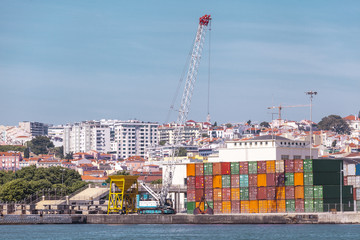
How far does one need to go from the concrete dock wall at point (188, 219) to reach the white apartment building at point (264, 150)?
49.3ft

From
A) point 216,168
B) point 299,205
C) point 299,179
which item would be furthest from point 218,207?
point 299,179

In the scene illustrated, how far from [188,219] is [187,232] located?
36.5 feet

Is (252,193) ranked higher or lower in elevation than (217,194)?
higher

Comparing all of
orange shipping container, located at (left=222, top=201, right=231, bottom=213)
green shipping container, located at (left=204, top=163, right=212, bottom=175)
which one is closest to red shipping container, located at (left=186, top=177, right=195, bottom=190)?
green shipping container, located at (left=204, top=163, right=212, bottom=175)

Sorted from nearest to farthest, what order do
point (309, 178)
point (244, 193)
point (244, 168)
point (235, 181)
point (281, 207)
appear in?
point (309, 178) → point (281, 207) → point (244, 193) → point (244, 168) → point (235, 181)

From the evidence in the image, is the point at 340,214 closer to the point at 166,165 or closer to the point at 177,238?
the point at 177,238

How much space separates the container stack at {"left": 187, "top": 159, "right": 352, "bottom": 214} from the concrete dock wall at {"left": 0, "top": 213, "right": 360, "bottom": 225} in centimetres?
182

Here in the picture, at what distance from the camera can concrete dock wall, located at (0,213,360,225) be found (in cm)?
7112

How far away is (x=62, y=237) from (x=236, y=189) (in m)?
19.1

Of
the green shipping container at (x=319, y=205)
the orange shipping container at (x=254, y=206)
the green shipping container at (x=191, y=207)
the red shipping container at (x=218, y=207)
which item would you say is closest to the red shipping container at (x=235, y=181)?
the orange shipping container at (x=254, y=206)

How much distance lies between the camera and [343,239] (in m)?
57.3

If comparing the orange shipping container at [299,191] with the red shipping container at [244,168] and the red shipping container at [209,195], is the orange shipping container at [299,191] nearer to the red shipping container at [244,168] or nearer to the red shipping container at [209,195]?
the red shipping container at [244,168]

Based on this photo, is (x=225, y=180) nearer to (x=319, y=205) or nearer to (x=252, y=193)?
(x=252, y=193)

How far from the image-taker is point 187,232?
67500 millimetres
